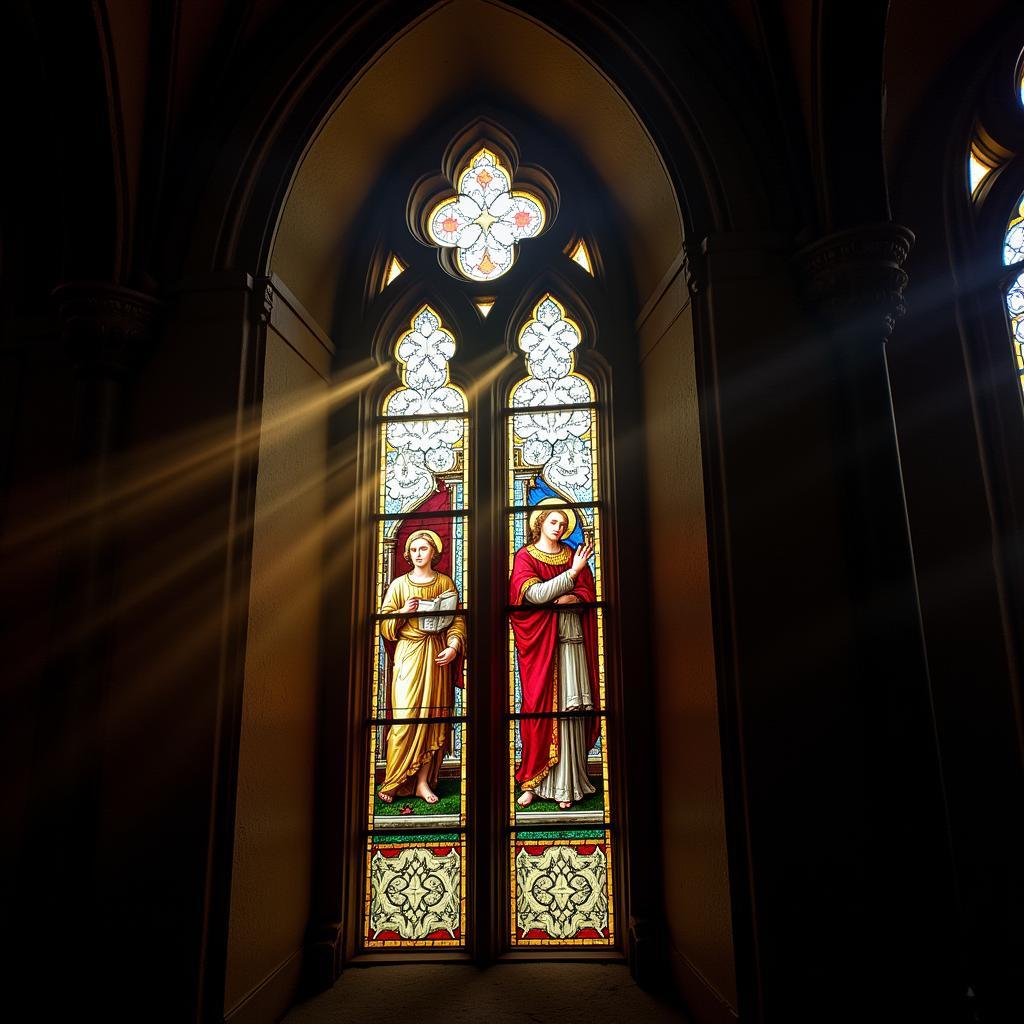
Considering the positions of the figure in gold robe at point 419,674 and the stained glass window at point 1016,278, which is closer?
the stained glass window at point 1016,278

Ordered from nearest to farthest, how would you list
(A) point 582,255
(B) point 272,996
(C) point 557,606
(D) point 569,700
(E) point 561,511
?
(B) point 272,996
(D) point 569,700
(C) point 557,606
(E) point 561,511
(A) point 582,255

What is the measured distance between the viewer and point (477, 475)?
13.7 feet

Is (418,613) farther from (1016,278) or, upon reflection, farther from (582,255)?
(1016,278)

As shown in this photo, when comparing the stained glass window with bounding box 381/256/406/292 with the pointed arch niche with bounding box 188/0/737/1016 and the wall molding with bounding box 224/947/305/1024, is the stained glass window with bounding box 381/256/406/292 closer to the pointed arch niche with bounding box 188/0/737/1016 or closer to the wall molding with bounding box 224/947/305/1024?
the pointed arch niche with bounding box 188/0/737/1016

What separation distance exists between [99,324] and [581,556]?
2298 mm

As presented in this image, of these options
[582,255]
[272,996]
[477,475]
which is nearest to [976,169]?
[582,255]

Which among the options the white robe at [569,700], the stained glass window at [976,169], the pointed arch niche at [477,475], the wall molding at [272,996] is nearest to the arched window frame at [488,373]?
the pointed arch niche at [477,475]

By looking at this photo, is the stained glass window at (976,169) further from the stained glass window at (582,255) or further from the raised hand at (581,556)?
the raised hand at (581,556)

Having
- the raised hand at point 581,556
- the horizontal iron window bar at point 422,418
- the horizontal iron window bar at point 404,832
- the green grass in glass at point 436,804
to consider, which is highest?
the horizontal iron window bar at point 422,418

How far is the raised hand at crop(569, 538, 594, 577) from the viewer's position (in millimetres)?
4055

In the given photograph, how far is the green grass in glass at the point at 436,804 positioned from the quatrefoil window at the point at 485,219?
2.58m

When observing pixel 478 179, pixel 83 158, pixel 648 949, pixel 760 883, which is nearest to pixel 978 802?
pixel 760 883

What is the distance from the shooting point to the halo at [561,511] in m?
4.12

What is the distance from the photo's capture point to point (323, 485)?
4.09 m
